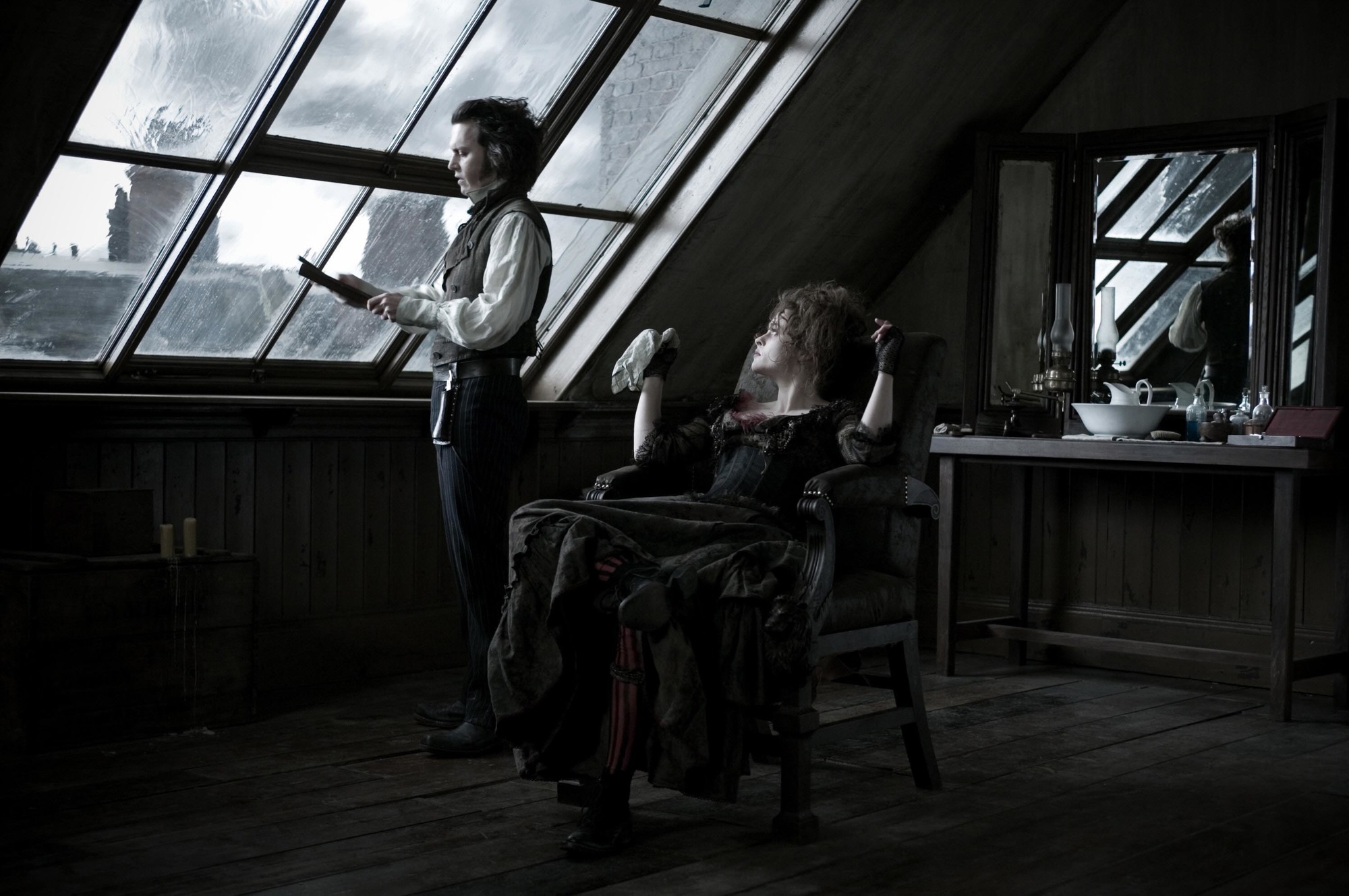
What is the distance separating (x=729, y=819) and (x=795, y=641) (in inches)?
20.0

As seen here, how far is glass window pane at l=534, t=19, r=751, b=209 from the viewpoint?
180 inches

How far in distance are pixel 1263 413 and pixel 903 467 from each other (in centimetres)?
169

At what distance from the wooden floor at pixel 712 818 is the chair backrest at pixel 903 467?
0.55 m

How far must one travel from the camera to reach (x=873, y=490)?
3.16 m

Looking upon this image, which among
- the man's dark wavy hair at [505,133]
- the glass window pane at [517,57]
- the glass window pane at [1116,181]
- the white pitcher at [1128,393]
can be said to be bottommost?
the white pitcher at [1128,393]

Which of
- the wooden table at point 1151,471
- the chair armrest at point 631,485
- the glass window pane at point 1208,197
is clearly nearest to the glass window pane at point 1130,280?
the glass window pane at point 1208,197

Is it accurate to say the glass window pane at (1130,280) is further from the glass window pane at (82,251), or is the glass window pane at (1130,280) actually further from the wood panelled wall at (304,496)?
the glass window pane at (82,251)

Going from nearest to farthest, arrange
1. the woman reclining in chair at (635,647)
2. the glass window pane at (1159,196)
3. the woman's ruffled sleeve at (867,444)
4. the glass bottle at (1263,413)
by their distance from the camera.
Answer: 1. the woman reclining in chair at (635,647)
2. the woman's ruffled sleeve at (867,444)
3. the glass bottle at (1263,413)
4. the glass window pane at (1159,196)

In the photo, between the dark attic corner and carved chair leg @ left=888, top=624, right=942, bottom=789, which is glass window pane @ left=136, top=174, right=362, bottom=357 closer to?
the dark attic corner

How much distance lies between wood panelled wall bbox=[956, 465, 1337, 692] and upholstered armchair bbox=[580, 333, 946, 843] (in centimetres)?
179

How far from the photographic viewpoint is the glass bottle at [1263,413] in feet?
14.4

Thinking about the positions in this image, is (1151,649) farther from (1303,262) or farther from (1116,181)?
(1116,181)

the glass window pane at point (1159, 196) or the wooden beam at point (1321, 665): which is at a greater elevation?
the glass window pane at point (1159, 196)

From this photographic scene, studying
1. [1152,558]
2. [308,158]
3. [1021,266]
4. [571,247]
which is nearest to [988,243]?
[1021,266]
